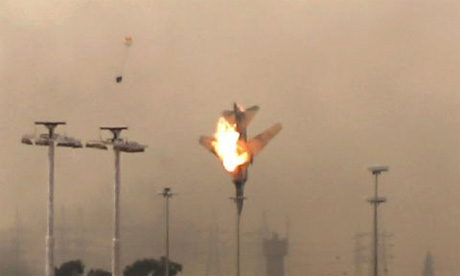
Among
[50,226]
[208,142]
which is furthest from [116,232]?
[208,142]

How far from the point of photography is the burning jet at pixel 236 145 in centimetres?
2933

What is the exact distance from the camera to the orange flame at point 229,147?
29328mm

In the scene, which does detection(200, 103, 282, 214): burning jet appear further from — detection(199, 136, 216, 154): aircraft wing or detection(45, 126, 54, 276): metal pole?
detection(45, 126, 54, 276): metal pole

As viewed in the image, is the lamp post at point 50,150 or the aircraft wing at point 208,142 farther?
the lamp post at point 50,150

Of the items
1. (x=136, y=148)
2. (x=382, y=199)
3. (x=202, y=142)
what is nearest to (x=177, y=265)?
(x=382, y=199)

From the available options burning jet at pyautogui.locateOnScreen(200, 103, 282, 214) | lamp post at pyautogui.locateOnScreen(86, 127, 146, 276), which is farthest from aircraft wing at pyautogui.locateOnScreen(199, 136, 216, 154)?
lamp post at pyautogui.locateOnScreen(86, 127, 146, 276)

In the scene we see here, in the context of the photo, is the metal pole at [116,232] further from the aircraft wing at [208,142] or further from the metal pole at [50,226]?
the aircraft wing at [208,142]

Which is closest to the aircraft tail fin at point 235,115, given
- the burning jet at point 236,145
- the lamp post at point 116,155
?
the burning jet at point 236,145

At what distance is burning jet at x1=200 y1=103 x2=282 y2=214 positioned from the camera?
29.3m

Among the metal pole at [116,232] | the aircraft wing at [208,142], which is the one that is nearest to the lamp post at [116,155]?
the metal pole at [116,232]

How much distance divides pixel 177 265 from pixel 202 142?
109ft

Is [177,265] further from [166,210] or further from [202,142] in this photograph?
[202,142]

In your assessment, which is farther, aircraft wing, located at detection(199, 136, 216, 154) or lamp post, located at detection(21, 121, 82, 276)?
lamp post, located at detection(21, 121, 82, 276)

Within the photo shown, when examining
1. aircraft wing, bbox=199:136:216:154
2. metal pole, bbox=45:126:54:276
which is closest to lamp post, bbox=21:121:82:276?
metal pole, bbox=45:126:54:276
